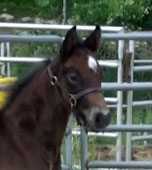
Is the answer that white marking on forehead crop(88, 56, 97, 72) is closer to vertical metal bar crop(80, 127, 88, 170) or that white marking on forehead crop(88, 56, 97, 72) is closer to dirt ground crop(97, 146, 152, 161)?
vertical metal bar crop(80, 127, 88, 170)

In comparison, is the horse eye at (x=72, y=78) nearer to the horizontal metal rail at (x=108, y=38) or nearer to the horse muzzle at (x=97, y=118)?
the horse muzzle at (x=97, y=118)

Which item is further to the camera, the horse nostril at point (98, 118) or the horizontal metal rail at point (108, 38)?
the horizontal metal rail at point (108, 38)

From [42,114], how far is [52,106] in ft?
0.28

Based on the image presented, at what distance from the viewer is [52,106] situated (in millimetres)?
4434

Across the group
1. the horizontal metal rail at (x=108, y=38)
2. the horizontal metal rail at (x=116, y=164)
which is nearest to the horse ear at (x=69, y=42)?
the horizontal metal rail at (x=108, y=38)

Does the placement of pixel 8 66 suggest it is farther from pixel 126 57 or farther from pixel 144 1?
pixel 144 1

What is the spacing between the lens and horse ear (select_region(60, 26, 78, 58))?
14.1ft

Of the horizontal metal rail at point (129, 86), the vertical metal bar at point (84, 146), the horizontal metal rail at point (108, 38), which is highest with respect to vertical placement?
the horizontal metal rail at point (108, 38)

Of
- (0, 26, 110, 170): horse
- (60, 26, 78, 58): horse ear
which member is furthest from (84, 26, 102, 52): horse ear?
(60, 26, 78, 58): horse ear

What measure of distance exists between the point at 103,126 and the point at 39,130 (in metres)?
0.46

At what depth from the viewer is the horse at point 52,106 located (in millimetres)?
4270

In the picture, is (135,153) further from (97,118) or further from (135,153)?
(97,118)

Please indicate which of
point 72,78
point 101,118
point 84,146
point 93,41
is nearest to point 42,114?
point 72,78

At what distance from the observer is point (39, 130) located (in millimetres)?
4441
